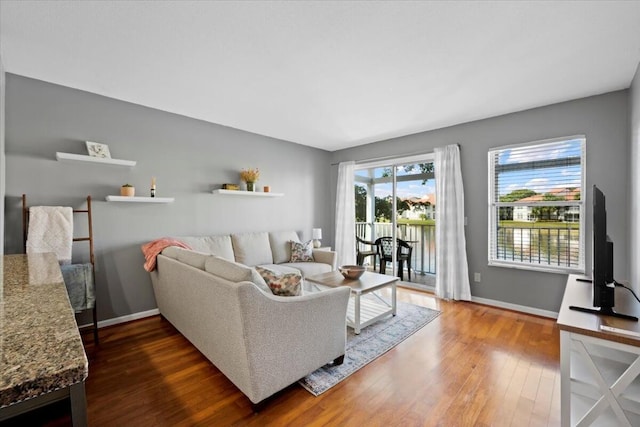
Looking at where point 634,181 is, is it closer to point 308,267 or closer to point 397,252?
point 397,252

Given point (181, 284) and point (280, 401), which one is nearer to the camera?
point (280, 401)

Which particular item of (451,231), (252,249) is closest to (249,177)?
(252,249)

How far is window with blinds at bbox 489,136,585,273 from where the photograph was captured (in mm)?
3184

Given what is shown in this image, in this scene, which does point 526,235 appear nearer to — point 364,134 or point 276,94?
point 364,134

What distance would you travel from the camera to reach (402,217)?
15.8 ft

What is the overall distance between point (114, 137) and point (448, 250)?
4323 mm

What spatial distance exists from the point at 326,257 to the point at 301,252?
0.39 m

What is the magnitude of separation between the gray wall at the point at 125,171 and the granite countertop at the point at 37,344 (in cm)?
234

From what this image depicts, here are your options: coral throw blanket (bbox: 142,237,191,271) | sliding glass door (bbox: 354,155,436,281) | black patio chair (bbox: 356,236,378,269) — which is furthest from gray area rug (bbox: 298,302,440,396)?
coral throw blanket (bbox: 142,237,191,271)

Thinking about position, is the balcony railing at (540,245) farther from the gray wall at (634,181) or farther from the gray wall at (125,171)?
the gray wall at (125,171)

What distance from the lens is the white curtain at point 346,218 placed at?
5.30 m

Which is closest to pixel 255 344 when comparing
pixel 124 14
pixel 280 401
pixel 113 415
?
pixel 280 401

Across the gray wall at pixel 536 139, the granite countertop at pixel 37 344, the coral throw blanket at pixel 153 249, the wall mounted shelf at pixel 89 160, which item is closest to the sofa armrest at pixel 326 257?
the gray wall at pixel 536 139

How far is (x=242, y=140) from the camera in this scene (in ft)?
14.1
